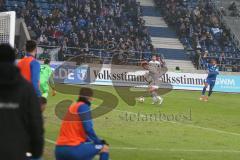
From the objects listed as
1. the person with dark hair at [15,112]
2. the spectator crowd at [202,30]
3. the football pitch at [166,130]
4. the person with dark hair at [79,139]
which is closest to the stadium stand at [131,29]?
the spectator crowd at [202,30]

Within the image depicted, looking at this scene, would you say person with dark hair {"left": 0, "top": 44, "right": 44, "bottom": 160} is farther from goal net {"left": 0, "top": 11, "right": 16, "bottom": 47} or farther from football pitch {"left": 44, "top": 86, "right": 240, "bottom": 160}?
goal net {"left": 0, "top": 11, "right": 16, "bottom": 47}

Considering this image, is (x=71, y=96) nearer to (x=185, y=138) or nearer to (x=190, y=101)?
(x=190, y=101)

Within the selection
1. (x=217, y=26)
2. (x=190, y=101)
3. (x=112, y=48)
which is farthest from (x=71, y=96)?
(x=217, y=26)

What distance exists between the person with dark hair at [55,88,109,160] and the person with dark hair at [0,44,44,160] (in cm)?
311

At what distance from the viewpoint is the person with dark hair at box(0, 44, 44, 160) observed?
576 centimetres

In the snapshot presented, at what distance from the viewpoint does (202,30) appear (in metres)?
52.4

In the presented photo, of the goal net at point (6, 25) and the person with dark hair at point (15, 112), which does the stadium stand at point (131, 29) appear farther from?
the person with dark hair at point (15, 112)

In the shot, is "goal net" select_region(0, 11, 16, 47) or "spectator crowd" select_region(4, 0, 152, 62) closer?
"goal net" select_region(0, 11, 16, 47)

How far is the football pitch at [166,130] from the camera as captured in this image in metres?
14.8

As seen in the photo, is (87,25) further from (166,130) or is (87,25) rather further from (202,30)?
(166,130)

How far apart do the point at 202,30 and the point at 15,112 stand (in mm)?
47394

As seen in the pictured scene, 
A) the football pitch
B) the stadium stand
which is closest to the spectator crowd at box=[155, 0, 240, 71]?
the stadium stand

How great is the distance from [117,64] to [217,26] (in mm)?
15127

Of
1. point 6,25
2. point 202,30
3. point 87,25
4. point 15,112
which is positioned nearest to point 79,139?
point 15,112
